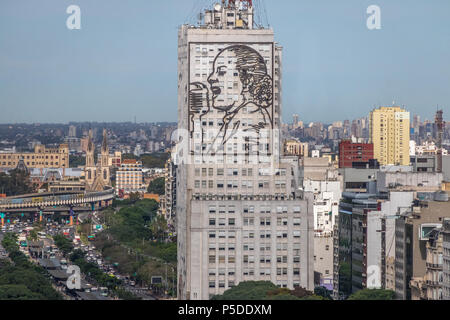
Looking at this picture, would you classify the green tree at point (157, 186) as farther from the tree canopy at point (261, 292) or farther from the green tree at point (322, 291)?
the tree canopy at point (261, 292)

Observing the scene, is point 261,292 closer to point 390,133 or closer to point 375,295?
point 375,295

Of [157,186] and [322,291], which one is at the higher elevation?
[157,186]

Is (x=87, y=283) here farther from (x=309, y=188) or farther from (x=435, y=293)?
(x=435, y=293)

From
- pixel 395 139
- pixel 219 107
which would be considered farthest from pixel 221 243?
pixel 395 139

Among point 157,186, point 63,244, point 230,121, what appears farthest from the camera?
point 157,186

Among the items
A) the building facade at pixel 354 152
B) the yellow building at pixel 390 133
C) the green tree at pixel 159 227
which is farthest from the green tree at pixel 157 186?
the green tree at pixel 159 227

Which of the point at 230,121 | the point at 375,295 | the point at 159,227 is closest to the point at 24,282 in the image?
the point at 230,121

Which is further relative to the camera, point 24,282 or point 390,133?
point 390,133
